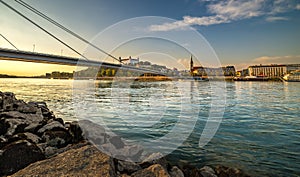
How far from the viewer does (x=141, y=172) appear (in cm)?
278

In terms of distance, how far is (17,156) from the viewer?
3094 millimetres

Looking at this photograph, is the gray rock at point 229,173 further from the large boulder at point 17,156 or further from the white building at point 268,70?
the white building at point 268,70

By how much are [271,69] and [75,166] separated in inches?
6117

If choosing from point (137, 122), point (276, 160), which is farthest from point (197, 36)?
point (137, 122)

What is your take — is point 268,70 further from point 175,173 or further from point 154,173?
point 154,173

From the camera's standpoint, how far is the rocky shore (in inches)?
102

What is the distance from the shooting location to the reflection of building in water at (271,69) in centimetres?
12812

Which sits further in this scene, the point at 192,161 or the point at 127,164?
the point at 192,161

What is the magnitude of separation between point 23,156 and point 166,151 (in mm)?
3128

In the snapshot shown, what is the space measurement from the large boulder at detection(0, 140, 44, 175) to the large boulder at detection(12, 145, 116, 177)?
477 millimetres

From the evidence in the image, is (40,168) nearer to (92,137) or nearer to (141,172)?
(141,172)

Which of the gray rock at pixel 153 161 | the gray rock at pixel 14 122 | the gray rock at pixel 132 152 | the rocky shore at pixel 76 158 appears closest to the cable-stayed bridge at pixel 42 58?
the gray rock at pixel 14 122

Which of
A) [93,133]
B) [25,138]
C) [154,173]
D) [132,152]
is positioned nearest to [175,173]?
[154,173]

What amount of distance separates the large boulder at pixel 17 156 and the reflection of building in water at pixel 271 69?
481 feet
